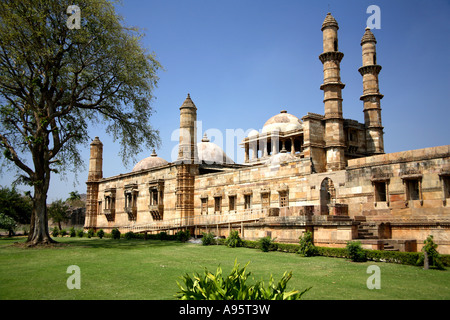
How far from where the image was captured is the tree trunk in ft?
58.2

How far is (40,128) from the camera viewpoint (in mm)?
17922

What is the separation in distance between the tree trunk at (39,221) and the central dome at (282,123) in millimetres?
21195

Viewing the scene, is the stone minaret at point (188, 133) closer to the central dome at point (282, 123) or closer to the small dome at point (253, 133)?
the central dome at point (282, 123)

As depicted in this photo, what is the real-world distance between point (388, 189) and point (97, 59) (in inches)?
588

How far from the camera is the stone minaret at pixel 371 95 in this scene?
27.4 metres

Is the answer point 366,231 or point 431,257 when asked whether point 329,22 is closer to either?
point 366,231

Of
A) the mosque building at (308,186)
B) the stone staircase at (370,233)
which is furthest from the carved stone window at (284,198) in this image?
the stone staircase at (370,233)

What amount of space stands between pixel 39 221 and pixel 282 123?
23.4 meters

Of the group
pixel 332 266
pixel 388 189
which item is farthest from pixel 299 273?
pixel 388 189

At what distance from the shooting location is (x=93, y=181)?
36.2 m

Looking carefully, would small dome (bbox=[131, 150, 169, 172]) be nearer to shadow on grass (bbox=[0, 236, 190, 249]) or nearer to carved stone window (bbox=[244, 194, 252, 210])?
shadow on grass (bbox=[0, 236, 190, 249])

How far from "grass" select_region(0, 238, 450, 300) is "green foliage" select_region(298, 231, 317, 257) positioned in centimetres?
42

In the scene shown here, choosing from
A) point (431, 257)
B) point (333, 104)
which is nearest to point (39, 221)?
point (431, 257)

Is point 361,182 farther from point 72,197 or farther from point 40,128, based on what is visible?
point 72,197
